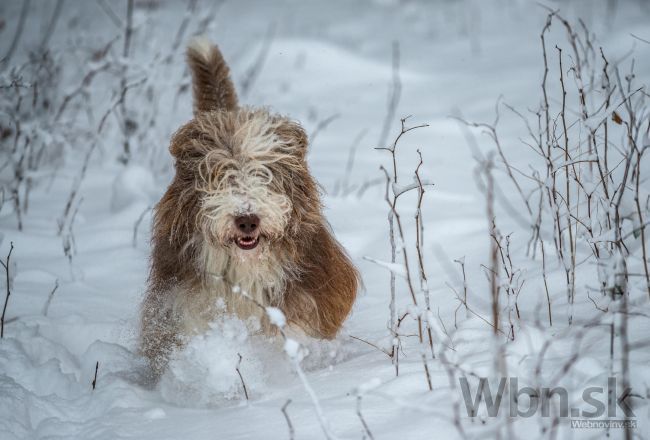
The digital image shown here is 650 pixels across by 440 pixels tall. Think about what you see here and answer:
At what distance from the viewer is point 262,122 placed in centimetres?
295

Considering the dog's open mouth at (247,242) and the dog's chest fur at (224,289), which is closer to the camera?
the dog's open mouth at (247,242)

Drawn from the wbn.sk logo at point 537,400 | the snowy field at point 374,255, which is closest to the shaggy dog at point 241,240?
the snowy field at point 374,255

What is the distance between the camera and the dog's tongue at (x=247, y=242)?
2.72 meters

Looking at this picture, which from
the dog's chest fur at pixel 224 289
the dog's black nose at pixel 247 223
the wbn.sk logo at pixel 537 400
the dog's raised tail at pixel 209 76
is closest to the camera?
the wbn.sk logo at pixel 537 400

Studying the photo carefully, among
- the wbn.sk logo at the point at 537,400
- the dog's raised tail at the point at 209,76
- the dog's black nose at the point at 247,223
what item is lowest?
the wbn.sk logo at the point at 537,400

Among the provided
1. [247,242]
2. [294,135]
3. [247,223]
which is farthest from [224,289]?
[294,135]

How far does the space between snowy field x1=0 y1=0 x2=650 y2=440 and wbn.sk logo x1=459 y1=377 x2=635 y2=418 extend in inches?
0.6

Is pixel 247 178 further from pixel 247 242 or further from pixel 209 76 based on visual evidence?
pixel 209 76

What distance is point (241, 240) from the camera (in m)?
2.72

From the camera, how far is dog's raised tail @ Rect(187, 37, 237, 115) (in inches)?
146

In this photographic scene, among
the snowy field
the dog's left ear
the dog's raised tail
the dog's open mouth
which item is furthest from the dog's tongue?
the dog's raised tail

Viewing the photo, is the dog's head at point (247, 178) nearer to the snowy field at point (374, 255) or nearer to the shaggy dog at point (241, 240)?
the shaggy dog at point (241, 240)

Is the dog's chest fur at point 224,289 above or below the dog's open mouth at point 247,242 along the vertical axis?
below

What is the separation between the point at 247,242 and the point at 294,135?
2.09ft
